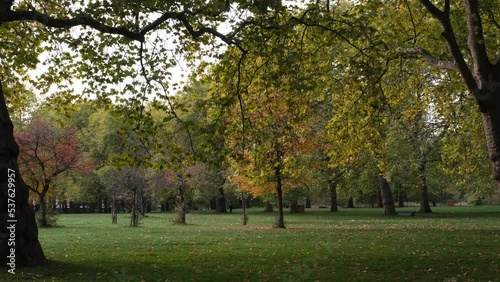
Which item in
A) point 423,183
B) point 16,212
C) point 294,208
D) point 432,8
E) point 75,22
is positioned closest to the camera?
point 75,22

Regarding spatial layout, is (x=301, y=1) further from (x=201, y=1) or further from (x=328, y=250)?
(x=328, y=250)

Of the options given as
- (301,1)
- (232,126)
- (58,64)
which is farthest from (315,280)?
(58,64)

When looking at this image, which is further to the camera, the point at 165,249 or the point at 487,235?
the point at 487,235

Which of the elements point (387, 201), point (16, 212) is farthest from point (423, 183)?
point (16, 212)

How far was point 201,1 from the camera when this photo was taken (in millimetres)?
10883

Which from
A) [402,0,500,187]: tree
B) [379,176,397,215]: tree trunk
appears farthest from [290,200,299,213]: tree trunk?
[402,0,500,187]: tree

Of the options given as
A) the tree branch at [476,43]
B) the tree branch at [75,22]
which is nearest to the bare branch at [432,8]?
the tree branch at [476,43]

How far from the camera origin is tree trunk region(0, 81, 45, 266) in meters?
10.6

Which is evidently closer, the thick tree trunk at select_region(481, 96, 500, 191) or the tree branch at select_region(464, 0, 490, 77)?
the thick tree trunk at select_region(481, 96, 500, 191)

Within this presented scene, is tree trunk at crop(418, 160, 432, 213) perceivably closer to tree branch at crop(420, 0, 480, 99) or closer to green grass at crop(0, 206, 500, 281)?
green grass at crop(0, 206, 500, 281)

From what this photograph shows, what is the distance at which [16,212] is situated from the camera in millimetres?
10758

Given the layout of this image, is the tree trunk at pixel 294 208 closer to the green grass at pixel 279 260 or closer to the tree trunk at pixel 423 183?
the tree trunk at pixel 423 183

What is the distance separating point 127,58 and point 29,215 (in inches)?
181

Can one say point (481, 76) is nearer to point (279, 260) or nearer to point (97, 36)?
point (279, 260)
